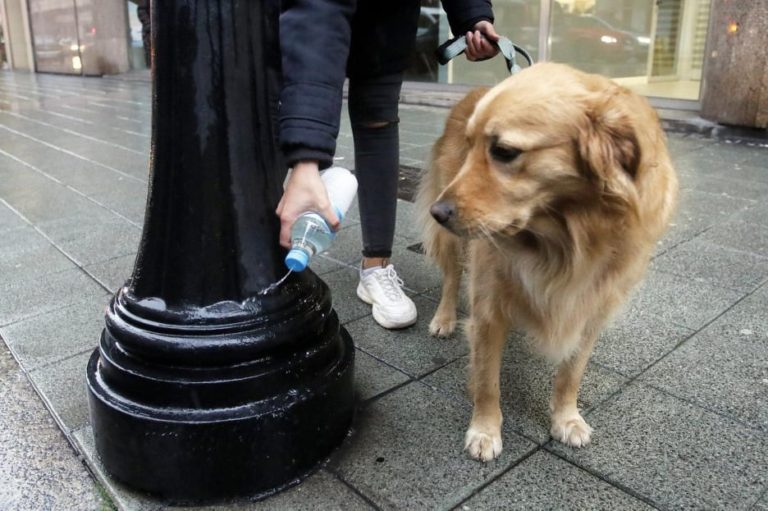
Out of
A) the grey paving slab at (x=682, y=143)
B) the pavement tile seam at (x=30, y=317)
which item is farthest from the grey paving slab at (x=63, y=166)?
the grey paving slab at (x=682, y=143)

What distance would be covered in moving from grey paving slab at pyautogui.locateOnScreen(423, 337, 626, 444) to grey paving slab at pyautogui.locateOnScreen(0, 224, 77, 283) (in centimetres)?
229

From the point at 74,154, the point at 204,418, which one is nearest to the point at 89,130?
the point at 74,154

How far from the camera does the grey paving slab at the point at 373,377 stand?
7.80 feet

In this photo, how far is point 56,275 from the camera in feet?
11.3

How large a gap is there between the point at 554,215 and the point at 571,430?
2.39 ft

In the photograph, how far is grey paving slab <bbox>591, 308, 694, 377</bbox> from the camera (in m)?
2.56

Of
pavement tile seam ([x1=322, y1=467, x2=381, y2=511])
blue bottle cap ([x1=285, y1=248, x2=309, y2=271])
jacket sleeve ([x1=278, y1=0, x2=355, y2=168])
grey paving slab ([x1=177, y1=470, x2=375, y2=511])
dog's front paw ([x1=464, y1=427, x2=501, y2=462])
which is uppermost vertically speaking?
jacket sleeve ([x1=278, y1=0, x2=355, y2=168])

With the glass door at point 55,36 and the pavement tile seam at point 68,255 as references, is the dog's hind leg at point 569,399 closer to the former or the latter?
the pavement tile seam at point 68,255

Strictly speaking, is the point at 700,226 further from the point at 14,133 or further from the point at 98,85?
the point at 98,85

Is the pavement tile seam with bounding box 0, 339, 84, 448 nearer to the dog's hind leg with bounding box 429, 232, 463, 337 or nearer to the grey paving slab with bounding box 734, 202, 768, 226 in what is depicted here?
the dog's hind leg with bounding box 429, 232, 463, 337

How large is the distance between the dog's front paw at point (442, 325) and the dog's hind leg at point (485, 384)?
2.01ft

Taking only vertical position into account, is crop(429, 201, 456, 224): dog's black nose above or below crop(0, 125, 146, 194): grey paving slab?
above

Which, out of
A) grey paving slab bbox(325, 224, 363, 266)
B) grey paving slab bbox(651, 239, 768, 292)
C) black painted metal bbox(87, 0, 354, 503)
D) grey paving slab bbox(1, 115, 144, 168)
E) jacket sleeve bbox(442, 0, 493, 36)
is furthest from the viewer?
grey paving slab bbox(1, 115, 144, 168)

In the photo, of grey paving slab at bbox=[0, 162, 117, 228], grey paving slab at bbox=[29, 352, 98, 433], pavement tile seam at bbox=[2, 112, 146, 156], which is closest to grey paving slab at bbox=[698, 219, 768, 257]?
grey paving slab at bbox=[29, 352, 98, 433]
